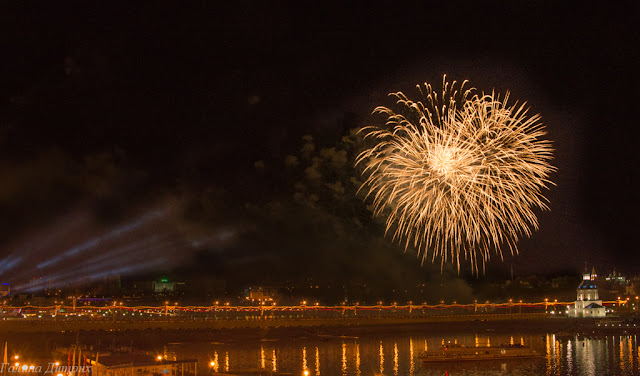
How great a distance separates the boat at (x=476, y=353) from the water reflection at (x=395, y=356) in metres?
0.53

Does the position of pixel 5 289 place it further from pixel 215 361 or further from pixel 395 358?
pixel 395 358

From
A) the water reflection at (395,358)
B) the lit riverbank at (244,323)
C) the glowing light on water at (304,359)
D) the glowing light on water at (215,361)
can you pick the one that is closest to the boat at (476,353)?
the water reflection at (395,358)

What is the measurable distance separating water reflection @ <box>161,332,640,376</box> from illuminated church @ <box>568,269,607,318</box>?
57.5 ft

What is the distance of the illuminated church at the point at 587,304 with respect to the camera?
223 ft

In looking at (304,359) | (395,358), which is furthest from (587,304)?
(304,359)

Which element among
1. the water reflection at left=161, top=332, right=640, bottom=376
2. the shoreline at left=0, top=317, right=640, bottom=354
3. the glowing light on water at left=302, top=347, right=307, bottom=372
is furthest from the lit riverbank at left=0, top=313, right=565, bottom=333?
the glowing light on water at left=302, top=347, right=307, bottom=372

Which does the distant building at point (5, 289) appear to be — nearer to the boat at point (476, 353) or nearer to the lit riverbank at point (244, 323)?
the lit riverbank at point (244, 323)

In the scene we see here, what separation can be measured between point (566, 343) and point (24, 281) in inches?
2206

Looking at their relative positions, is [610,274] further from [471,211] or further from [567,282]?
[471,211]

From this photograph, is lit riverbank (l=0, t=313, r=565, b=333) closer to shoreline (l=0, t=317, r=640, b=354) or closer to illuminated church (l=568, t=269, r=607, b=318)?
shoreline (l=0, t=317, r=640, b=354)

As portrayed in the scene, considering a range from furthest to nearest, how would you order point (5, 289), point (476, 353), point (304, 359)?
point (5, 289) → point (476, 353) → point (304, 359)

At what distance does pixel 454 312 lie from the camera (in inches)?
2539

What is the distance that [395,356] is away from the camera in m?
38.4

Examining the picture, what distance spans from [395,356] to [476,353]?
16.2 ft
